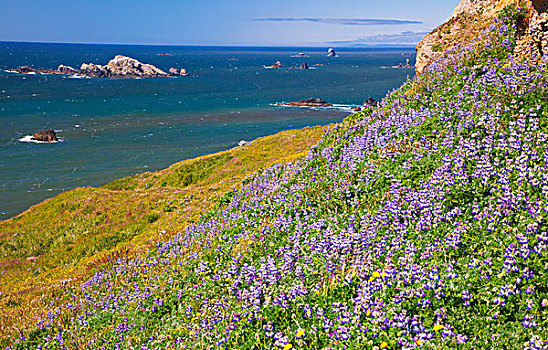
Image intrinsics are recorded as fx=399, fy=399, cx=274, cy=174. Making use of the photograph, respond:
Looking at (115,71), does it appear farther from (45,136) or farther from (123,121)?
(45,136)

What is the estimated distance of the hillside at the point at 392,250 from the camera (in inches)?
189

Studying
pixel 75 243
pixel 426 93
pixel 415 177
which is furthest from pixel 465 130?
pixel 75 243

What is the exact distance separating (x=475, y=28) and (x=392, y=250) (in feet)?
32.9

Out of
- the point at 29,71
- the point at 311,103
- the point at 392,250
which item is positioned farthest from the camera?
the point at 29,71

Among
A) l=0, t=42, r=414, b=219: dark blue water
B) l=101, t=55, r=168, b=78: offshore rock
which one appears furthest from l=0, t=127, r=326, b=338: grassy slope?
l=101, t=55, r=168, b=78: offshore rock

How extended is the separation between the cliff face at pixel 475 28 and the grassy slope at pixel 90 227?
821 cm

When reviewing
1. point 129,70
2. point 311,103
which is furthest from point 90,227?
point 129,70

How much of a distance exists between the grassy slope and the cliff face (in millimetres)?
8208

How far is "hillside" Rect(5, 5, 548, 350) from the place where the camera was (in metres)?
4.79

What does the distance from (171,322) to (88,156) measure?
5792 centimetres

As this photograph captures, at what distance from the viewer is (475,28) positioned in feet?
41.7

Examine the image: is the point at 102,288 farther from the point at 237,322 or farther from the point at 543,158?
the point at 543,158

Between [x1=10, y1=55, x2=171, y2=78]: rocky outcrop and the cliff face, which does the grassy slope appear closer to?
the cliff face

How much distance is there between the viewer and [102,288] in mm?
10828
